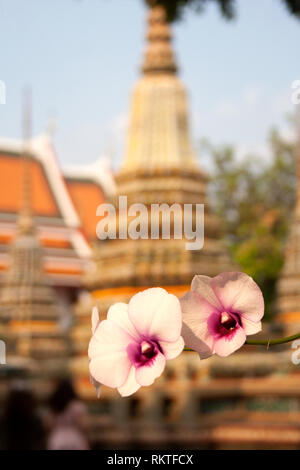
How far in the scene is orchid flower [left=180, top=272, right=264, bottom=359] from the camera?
324 mm

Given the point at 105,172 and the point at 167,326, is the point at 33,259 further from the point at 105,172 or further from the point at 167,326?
the point at 167,326

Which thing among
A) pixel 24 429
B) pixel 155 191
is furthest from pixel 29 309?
pixel 24 429

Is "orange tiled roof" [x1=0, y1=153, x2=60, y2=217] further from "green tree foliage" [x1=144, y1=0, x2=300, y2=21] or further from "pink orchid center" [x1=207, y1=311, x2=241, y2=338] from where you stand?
"pink orchid center" [x1=207, y1=311, x2=241, y2=338]

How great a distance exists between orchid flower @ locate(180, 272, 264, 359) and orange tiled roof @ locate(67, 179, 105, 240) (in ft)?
25.0

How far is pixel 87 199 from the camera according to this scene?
8328mm

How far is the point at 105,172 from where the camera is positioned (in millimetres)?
8438

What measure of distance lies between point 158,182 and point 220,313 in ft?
13.3

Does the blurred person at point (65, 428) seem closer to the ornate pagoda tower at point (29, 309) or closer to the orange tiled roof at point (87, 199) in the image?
the ornate pagoda tower at point (29, 309)

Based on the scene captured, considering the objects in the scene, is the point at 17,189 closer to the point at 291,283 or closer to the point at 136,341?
the point at 291,283

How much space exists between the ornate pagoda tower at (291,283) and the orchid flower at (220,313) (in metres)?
3.80

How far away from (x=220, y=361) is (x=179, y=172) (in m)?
1.00

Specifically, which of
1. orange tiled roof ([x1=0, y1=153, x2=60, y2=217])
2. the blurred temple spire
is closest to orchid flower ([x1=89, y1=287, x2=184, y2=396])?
the blurred temple spire
